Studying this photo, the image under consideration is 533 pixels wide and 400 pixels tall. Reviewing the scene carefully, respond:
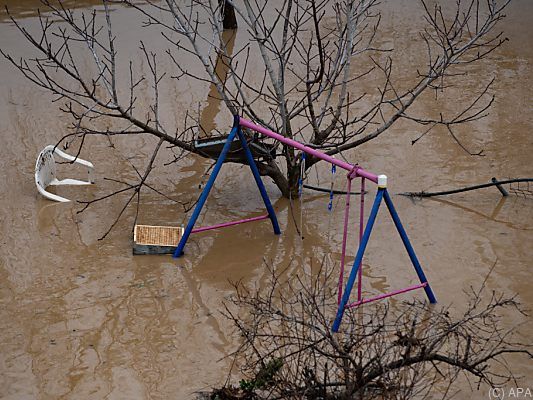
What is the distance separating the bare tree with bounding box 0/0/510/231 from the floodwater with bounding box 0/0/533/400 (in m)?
0.28

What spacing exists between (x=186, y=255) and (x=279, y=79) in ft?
5.02

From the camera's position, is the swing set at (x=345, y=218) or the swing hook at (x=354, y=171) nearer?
the swing set at (x=345, y=218)

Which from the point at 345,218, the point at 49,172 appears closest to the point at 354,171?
the point at 345,218

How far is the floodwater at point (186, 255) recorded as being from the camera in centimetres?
529

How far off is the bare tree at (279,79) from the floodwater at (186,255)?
28cm

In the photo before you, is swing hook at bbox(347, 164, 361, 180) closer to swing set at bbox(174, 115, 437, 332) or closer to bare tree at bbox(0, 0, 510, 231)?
swing set at bbox(174, 115, 437, 332)

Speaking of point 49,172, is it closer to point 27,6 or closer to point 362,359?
point 362,359

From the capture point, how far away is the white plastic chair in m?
7.41
